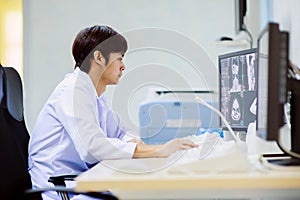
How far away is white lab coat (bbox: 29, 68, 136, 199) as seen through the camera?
1.57 m

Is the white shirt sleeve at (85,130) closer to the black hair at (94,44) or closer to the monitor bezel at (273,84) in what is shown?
the black hair at (94,44)

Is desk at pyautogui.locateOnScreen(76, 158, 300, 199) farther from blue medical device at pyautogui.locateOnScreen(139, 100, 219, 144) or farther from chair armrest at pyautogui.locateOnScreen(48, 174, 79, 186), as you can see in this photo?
blue medical device at pyautogui.locateOnScreen(139, 100, 219, 144)

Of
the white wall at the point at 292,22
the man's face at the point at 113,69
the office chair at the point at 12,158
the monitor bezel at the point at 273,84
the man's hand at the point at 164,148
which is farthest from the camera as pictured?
the man's face at the point at 113,69

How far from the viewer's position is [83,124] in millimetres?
1592

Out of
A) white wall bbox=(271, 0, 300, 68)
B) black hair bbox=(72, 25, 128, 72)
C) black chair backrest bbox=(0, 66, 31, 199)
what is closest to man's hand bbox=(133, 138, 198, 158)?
black chair backrest bbox=(0, 66, 31, 199)

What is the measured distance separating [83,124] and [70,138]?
0.17m

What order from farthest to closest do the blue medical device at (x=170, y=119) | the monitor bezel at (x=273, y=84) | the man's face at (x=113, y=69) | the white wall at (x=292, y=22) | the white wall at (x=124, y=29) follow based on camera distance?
1. the white wall at (x=124, y=29)
2. the blue medical device at (x=170, y=119)
3. the man's face at (x=113, y=69)
4. the white wall at (x=292, y=22)
5. the monitor bezel at (x=273, y=84)

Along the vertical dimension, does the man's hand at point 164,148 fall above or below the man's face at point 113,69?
below

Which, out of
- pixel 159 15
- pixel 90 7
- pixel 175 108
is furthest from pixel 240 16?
pixel 90 7

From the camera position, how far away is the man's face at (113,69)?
6.41ft

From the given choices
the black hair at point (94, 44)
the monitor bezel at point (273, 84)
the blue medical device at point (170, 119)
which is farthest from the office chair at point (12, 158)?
the blue medical device at point (170, 119)

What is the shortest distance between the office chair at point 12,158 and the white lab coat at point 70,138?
5.5 inches

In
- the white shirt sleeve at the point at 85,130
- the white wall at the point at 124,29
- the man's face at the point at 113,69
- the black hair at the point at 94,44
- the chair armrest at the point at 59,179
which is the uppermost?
the white wall at the point at 124,29

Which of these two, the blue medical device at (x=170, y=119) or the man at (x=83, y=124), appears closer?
the man at (x=83, y=124)
